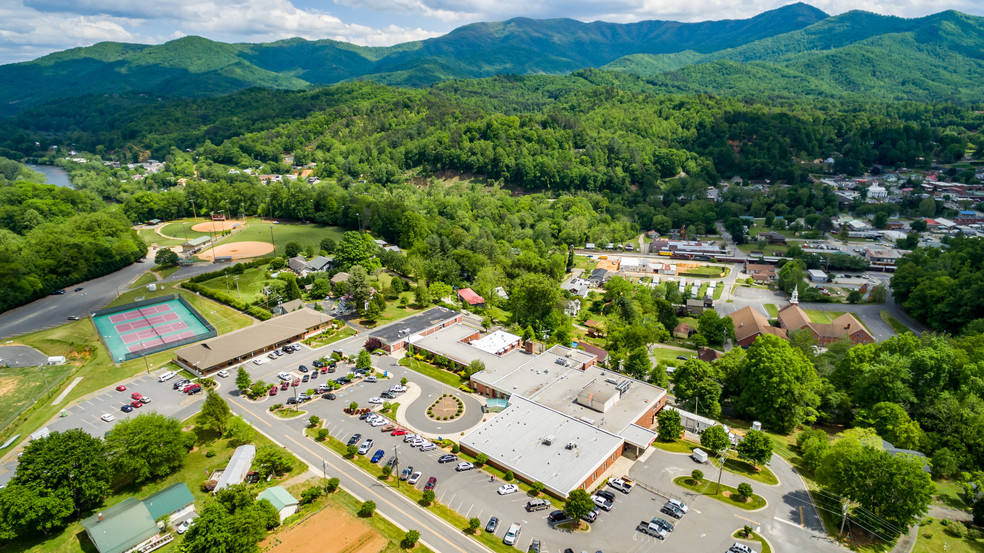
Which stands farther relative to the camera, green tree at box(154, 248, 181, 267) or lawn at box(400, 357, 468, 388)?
green tree at box(154, 248, 181, 267)

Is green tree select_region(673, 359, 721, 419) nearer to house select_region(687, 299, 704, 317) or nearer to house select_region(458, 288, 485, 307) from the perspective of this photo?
house select_region(687, 299, 704, 317)

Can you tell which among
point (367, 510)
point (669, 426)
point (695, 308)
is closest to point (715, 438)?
point (669, 426)

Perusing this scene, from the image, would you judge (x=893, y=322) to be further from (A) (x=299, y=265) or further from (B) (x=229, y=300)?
(B) (x=229, y=300)

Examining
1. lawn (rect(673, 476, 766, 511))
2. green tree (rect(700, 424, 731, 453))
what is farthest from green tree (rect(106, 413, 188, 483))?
green tree (rect(700, 424, 731, 453))

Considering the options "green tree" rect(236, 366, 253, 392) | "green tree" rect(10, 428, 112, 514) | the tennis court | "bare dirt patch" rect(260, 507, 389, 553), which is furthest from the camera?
the tennis court

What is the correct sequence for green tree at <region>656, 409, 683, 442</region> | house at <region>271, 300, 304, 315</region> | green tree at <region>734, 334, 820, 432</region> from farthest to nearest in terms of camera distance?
1. house at <region>271, 300, 304, 315</region>
2. green tree at <region>734, 334, 820, 432</region>
3. green tree at <region>656, 409, 683, 442</region>
